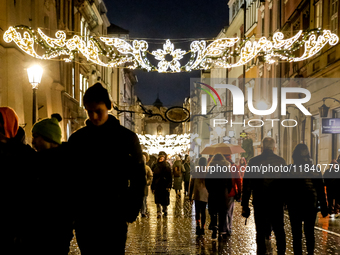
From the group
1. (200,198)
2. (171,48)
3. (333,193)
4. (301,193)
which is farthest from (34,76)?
(301,193)

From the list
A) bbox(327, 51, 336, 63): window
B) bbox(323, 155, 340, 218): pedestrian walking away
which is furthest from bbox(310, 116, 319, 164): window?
bbox(323, 155, 340, 218): pedestrian walking away

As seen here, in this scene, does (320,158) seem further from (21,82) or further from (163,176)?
(21,82)

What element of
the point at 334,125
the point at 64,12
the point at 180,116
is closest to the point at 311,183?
the point at 334,125

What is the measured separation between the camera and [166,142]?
2290 inches

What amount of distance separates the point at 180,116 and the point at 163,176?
648 cm

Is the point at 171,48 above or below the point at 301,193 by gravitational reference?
above

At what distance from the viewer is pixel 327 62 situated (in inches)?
796

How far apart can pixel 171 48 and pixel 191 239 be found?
210 inches

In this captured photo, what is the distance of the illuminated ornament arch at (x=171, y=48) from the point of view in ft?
40.7

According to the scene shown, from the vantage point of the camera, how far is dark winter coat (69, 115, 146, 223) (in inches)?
144

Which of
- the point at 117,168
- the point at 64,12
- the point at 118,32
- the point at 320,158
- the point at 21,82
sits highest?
the point at 118,32

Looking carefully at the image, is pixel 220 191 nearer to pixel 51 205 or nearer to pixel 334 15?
pixel 51 205

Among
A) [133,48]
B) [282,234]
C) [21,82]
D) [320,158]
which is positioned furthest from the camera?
[320,158]

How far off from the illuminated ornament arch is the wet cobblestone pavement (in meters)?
4.13
